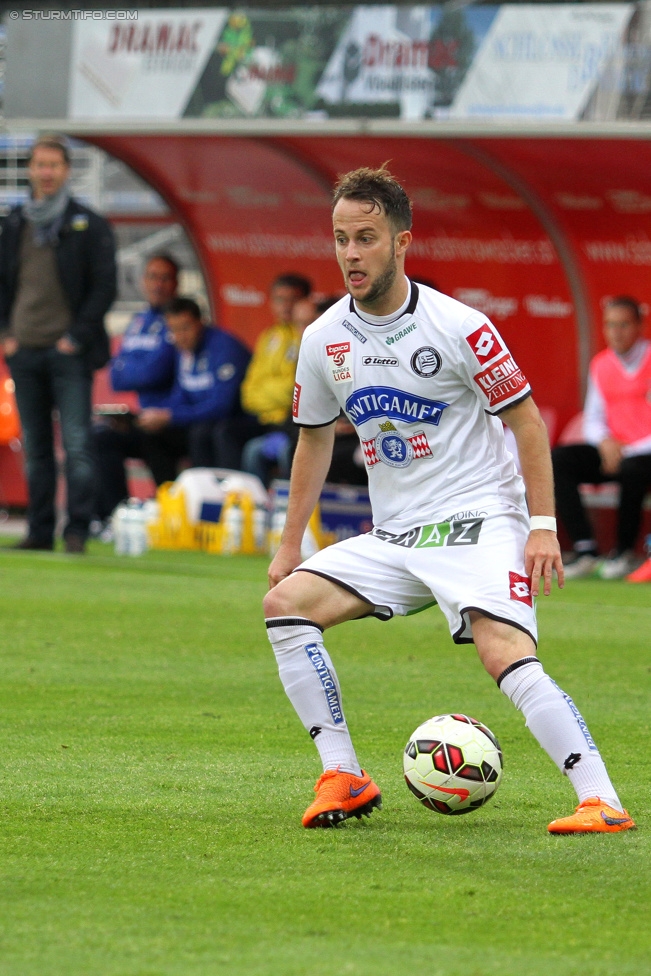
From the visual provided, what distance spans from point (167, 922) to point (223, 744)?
2.15m

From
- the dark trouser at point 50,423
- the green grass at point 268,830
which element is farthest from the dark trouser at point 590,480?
the green grass at point 268,830

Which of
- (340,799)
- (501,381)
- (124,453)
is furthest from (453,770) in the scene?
(124,453)

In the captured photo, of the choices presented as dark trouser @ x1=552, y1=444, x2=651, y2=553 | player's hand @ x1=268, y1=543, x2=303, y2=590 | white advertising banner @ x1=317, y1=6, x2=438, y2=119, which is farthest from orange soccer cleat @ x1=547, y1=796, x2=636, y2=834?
white advertising banner @ x1=317, y1=6, x2=438, y2=119

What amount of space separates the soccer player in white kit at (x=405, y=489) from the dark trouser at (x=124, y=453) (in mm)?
9366

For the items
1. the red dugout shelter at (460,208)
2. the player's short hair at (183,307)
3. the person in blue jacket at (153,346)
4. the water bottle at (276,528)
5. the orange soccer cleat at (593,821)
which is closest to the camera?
the orange soccer cleat at (593,821)

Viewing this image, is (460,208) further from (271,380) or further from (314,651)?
(314,651)

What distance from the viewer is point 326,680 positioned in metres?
4.58

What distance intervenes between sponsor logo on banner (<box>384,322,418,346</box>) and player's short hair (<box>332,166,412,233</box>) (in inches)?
10.5

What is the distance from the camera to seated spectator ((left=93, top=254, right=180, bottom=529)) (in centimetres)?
1408

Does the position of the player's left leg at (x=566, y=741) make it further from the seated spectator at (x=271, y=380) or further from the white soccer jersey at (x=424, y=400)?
the seated spectator at (x=271, y=380)

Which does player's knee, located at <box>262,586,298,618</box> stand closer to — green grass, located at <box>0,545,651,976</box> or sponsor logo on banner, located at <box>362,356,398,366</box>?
green grass, located at <box>0,545,651,976</box>

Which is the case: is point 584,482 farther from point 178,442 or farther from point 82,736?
point 82,736

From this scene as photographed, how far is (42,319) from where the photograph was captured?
11.2 m

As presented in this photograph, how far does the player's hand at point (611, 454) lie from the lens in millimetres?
11961
